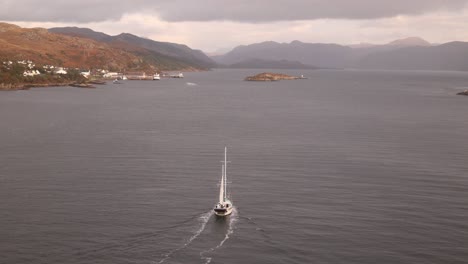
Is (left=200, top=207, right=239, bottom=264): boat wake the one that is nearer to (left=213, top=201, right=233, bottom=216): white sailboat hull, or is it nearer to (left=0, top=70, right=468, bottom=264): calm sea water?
(left=0, top=70, right=468, bottom=264): calm sea water

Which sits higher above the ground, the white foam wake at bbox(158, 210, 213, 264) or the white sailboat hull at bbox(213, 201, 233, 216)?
the white sailboat hull at bbox(213, 201, 233, 216)

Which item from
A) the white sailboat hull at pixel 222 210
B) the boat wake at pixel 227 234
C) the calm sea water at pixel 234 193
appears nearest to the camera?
the boat wake at pixel 227 234

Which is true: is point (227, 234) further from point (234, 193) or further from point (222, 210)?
point (234, 193)

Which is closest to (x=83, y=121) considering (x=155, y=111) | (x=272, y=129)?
(x=155, y=111)

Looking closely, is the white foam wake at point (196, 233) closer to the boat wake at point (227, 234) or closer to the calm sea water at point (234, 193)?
the calm sea water at point (234, 193)

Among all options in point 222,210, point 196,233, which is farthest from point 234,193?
point 196,233

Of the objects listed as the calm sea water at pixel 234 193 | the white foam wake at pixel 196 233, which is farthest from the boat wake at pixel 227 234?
the white foam wake at pixel 196 233

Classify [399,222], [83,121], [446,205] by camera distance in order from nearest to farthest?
[399,222] → [446,205] → [83,121]

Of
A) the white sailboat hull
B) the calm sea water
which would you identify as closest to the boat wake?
the calm sea water

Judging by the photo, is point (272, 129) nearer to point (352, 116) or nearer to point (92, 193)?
point (352, 116)
